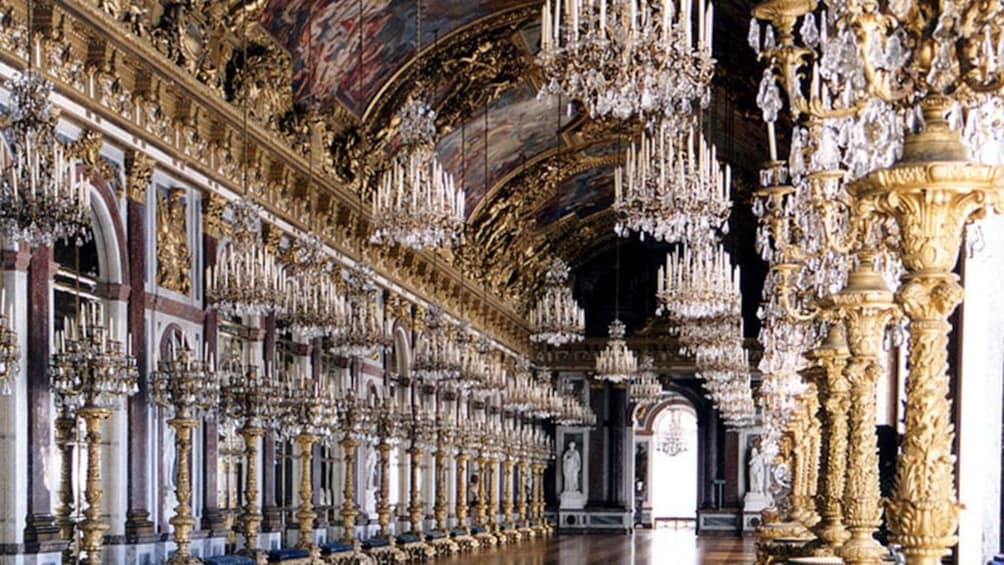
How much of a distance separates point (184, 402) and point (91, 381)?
2158 millimetres

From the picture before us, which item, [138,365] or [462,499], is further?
[462,499]

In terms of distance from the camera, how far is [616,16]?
10266 mm

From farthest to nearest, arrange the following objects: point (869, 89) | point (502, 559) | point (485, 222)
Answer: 1. point (485, 222)
2. point (502, 559)
3. point (869, 89)

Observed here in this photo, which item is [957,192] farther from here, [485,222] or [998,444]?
[485,222]

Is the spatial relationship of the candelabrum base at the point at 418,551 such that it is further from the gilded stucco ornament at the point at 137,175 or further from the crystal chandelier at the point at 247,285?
the gilded stucco ornament at the point at 137,175

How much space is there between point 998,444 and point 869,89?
291 inches

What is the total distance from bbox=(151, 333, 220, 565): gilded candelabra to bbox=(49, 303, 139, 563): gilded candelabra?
1.87 metres

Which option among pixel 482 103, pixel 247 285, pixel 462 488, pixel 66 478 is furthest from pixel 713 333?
pixel 66 478

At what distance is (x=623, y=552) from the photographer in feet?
107

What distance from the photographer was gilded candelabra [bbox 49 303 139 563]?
42.8ft

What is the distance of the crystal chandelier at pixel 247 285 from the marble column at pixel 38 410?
8.51 feet

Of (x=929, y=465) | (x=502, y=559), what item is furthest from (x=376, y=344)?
(x=929, y=465)

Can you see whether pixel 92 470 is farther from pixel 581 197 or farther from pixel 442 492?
pixel 581 197

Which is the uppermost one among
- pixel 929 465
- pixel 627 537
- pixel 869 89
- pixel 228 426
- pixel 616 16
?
pixel 616 16
